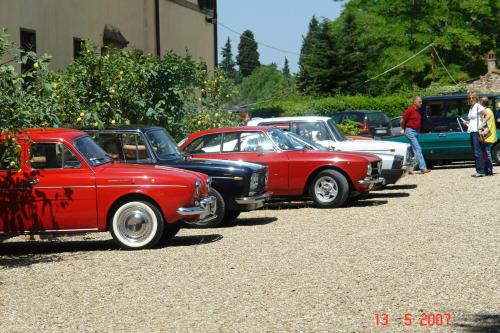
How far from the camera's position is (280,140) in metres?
16.8

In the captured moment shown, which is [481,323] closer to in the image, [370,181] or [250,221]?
[250,221]

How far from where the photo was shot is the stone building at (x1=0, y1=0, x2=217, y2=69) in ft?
72.7

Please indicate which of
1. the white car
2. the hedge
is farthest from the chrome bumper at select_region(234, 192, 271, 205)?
the hedge

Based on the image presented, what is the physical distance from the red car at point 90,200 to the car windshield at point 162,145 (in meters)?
2.13

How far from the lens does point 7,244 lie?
13344 millimetres

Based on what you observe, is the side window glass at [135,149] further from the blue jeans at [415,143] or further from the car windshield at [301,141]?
the blue jeans at [415,143]

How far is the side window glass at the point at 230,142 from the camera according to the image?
16.5 m

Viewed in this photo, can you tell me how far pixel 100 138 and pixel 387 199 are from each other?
622 centimetres

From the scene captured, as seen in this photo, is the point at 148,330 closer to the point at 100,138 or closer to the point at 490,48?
the point at 100,138

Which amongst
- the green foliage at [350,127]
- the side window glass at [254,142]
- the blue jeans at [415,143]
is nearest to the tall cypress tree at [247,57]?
the green foliage at [350,127]

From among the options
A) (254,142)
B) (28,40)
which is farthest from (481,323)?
(28,40)

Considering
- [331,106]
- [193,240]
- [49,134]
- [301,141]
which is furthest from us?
[331,106]

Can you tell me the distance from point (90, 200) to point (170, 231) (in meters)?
1.33

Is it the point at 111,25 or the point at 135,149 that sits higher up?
the point at 111,25
